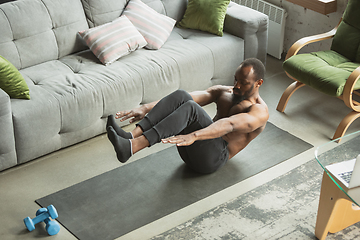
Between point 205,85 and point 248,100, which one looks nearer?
point 248,100

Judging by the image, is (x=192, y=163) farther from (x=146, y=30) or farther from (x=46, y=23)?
(x=46, y=23)

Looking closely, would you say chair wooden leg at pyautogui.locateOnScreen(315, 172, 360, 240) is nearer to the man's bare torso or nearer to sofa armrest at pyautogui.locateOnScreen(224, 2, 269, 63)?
the man's bare torso

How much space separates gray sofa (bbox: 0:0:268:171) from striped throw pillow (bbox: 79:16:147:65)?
7 centimetres

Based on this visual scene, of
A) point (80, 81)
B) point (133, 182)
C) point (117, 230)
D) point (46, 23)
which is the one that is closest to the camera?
point (117, 230)

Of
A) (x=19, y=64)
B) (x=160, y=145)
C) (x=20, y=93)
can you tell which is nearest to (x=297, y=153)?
(x=160, y=145)

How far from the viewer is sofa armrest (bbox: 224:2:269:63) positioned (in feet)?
12.8

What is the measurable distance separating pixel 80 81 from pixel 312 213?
6.18 ft

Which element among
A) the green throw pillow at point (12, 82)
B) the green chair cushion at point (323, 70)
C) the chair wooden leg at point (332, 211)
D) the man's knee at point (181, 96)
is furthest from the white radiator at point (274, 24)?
the green throw pillow at point (12, 82)

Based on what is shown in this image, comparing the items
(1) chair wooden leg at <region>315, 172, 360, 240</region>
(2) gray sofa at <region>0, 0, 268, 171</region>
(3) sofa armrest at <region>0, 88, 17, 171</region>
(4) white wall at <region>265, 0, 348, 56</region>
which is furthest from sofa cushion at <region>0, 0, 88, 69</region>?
(1) chair wooden leg at <region>315, 172, 360, 240</region>

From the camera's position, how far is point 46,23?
3469 millimetres

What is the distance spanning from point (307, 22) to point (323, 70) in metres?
1.15

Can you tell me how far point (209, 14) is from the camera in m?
3.90

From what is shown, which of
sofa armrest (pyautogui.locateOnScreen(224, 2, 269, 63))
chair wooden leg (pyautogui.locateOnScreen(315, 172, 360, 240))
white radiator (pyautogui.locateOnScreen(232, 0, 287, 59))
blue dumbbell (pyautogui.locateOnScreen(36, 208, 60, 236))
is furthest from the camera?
white radiator (pyautogui.locateOnScreen(232, 0, 287, 59))

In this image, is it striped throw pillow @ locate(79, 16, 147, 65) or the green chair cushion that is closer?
the green chair cushion
